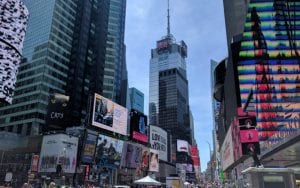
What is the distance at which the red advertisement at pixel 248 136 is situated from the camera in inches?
1877

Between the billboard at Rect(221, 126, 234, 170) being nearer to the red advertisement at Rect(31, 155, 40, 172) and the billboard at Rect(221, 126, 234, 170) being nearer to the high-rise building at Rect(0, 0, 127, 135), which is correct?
the red advertisement at Rect(31, 155, 40, 172)

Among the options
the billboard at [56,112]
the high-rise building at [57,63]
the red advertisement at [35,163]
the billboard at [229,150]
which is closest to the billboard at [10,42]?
the red advertisement at [35,163]

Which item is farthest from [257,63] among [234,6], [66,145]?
[66,145]

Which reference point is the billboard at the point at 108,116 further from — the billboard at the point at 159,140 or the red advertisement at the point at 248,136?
the billboard at the point at 159,140

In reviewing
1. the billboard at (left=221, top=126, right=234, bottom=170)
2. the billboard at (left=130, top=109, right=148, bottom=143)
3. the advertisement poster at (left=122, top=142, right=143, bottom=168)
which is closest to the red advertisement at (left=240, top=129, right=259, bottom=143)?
the billboard at (left=221, top=126, right=234, bottom=170)

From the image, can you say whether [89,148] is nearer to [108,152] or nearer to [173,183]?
[108,152]

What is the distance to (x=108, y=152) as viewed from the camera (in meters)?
67.5

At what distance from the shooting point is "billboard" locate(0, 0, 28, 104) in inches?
1638

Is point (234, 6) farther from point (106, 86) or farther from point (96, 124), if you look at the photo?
point (106, 86)

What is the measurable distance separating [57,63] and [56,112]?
53.4m

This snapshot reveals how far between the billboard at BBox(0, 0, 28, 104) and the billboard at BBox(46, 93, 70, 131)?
2181cm

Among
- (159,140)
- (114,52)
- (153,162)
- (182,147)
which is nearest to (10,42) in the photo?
(153,162)

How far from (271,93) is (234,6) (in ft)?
92.6

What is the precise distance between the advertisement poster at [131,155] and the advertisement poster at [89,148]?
38.3ft
